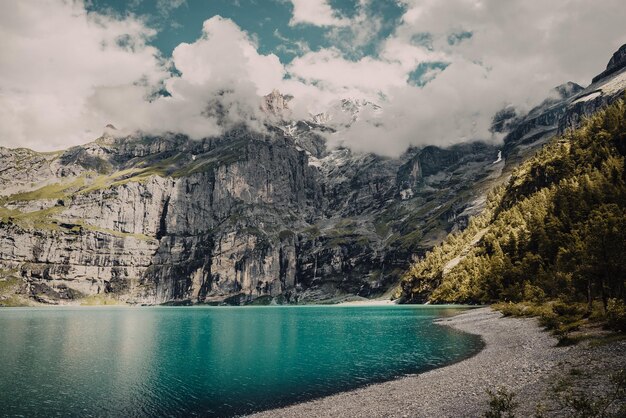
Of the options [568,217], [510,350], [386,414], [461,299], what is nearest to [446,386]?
[386,414]

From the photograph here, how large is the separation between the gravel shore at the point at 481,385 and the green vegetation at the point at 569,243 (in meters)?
9.46

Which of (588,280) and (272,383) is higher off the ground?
(588,280)

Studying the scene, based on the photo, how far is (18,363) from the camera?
64750mm

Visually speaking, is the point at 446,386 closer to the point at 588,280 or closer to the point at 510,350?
the point at 510,350

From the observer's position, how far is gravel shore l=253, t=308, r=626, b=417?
101 feet

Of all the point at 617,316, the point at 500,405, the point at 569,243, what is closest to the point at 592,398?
the point at 500,405

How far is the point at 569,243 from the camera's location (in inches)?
3600

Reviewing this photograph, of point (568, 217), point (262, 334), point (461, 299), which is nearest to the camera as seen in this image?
point (262, 334)

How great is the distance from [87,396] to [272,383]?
20.5 metres

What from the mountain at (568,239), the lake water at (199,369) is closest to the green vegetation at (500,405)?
the lake water at (199,369)

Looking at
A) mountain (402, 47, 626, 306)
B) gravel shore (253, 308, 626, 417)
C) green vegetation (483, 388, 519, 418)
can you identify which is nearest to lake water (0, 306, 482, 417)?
gravel shore (253, 308, 626, 417)

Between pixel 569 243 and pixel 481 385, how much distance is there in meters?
67.4

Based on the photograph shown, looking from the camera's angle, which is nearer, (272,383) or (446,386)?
(446,386)

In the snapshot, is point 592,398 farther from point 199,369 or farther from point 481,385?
point 199,369
